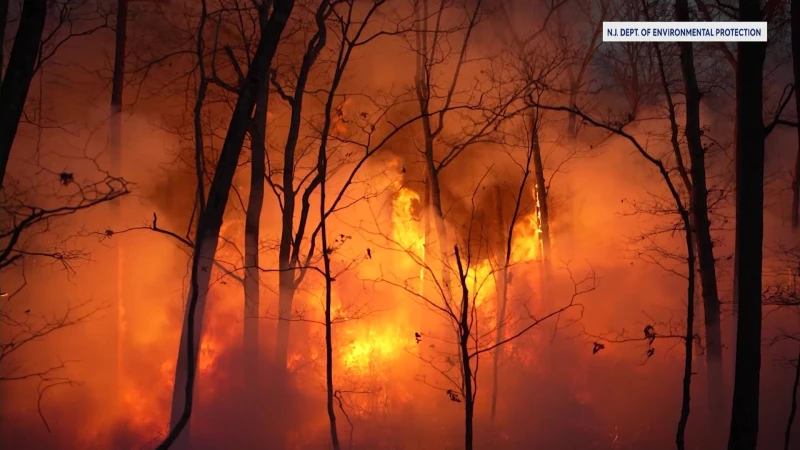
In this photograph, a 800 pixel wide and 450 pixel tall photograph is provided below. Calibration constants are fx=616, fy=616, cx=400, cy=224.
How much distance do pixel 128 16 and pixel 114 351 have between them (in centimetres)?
633

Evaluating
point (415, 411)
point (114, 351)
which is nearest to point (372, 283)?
point (415, 411)

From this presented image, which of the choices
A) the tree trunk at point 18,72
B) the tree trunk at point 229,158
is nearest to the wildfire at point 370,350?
the tree trunk at point 229,158

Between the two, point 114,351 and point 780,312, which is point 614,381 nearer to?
point 780,312

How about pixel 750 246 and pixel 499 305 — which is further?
pixel 499 305

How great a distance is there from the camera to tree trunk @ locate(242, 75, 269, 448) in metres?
9.38

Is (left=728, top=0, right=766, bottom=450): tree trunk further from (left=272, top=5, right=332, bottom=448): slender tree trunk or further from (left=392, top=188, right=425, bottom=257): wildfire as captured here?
(left=392, top=188, right=425, bottom=257): wildfire

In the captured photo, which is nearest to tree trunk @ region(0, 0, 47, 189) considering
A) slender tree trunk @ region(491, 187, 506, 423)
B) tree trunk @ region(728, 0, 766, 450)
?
tree trunk @ region(728, 0, 766, 450)

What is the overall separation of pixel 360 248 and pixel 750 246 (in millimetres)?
7651

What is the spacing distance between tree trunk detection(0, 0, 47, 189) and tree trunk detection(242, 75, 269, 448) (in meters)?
4.17

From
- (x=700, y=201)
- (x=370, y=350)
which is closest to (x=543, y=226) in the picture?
(x=700, y=201)

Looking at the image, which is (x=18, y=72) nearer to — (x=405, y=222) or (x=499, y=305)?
(x=405, y=222)

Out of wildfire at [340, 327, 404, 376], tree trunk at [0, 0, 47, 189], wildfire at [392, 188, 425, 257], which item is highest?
wildfire at [392, 188, 425, 257]

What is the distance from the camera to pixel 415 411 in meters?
10.7

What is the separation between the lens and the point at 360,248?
12367 mm
